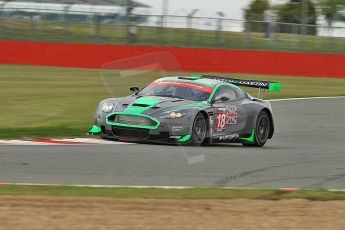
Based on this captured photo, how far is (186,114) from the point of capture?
41.7ft

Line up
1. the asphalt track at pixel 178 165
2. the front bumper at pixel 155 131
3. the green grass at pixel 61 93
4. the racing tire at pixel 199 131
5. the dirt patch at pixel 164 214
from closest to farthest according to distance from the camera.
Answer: the dirt patch at pixel 164 214
the asphalt track at pixel 178 165
the front bumper at pixel 155 131
the racing tire at pixel 199 131
the green grass at pixel 61 93

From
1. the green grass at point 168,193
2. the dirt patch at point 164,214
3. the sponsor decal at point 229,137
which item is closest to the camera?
the dirt patch at point 164,214

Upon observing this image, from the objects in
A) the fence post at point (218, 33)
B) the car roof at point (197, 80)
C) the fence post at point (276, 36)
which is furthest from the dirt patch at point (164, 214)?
the fence post at point (276, 36)

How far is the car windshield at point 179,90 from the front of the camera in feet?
43.8

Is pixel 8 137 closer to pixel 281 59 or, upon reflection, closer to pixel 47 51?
pixel 47 51

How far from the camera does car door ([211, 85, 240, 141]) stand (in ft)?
43.8

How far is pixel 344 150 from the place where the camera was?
45.5 feet

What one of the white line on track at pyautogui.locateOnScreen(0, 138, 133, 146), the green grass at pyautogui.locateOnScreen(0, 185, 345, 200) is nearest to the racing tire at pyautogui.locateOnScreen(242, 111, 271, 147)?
the white line on track at pyautogui.locateOnScreen(0, 138, 133, 146)

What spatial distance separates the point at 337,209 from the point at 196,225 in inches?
68.5

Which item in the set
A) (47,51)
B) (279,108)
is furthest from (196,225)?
(47,51)

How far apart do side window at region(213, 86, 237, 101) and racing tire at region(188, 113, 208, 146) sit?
66 cm

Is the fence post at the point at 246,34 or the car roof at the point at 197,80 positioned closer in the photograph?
the car roof at the point at 197,80

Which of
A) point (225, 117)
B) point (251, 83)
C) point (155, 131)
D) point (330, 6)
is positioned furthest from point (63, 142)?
point (330, 6)

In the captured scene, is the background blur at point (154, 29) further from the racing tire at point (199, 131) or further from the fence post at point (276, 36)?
the racing tire at point (199, 131)
